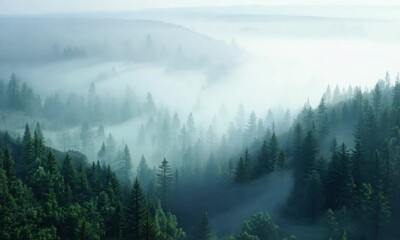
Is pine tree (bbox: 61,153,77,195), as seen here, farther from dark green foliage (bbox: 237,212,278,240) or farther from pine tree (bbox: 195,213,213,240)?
dark green foliage (bbox: 237,212,278,240)

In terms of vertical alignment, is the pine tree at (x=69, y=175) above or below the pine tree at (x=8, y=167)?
below

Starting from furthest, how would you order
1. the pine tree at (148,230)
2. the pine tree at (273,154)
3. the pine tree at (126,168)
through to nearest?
the pine tree at (126,168), the pine tree at (273,154), the pine tree at (148,230)

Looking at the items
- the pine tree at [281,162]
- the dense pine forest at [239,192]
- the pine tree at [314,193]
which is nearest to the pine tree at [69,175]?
the dense pine forest at [239,192]

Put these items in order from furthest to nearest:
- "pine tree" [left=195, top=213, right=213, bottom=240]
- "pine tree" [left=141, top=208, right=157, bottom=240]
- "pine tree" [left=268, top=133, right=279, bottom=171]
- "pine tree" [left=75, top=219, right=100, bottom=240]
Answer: "pine tree" [left=268, top=133, right=279, bottom=171] < "pine tree" [left=195, top=213, right=213, bottom=240] < "pine tree" [left=141, top=208, right=157, bottom=240] < "pine tree" [left=75, top=219, right=100, bottom=240]

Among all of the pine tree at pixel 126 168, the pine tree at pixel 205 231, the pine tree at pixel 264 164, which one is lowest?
the pine tree at pixel 126 168

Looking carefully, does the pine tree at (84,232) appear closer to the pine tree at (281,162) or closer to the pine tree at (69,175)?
the pine tree at (69,175)

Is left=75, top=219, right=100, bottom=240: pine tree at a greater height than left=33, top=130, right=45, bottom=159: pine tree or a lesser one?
lesser

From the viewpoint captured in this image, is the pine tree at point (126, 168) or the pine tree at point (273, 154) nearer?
the pine tree at point (273, 154)

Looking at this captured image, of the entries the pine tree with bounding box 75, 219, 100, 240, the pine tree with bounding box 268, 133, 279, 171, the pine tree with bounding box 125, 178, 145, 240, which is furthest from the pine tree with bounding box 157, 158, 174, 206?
the pine tree with bounding box 75, 219, 100, 240

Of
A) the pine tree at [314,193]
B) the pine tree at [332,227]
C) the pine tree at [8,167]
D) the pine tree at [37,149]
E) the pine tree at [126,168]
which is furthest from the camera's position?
the pine tree at [126,168]

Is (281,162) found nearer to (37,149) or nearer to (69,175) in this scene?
(69,175)

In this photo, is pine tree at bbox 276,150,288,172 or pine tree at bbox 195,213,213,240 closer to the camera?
pine tree at bbox 195,213,213,240
